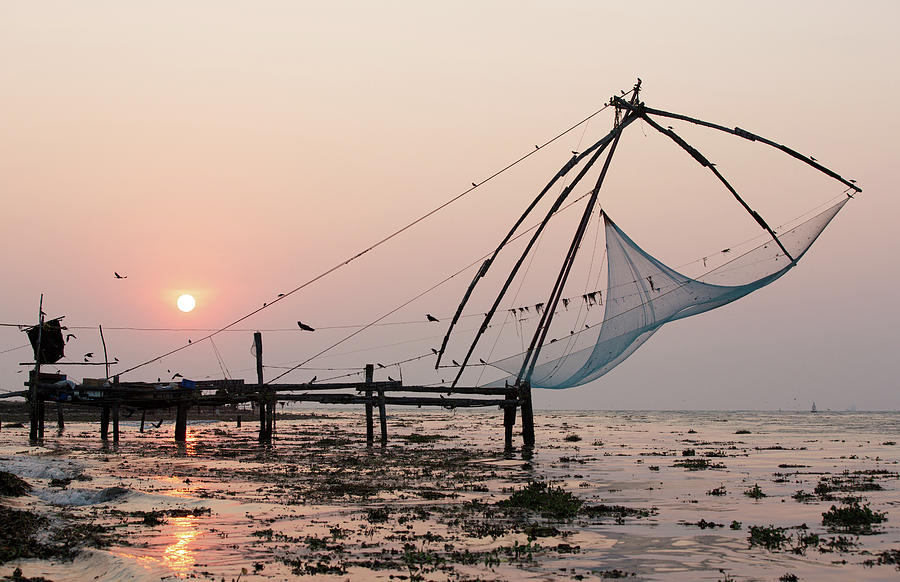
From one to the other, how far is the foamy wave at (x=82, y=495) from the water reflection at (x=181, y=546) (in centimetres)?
297

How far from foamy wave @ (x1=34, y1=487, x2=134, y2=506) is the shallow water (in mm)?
46

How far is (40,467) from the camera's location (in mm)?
21062

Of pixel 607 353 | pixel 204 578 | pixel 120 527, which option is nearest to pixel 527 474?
pixel 607 353

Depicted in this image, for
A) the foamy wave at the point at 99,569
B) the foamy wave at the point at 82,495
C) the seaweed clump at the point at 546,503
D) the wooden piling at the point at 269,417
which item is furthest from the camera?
the wooden piling at the point at 269,417

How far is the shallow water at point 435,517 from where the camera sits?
1016 centimetres

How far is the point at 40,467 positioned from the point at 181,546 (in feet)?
39.3

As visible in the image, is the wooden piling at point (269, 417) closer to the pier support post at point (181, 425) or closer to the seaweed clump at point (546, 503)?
A: the pier support post at point (181, 425)

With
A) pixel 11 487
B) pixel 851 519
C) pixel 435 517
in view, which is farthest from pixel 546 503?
pixel 11 487

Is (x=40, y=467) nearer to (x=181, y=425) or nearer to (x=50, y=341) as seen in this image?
(x=181, y=425)

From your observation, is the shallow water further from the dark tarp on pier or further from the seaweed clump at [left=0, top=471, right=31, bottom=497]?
the dark tarp on pier

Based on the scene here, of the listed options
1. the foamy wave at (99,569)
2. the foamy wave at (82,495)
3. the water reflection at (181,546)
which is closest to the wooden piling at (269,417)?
the foamy wave at (82,495)

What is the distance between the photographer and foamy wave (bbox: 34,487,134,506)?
51.0 feet

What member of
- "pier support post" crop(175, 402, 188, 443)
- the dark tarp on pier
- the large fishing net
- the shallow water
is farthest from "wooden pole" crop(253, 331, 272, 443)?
the large fishing net

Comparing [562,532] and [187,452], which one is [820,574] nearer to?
[562,532]
